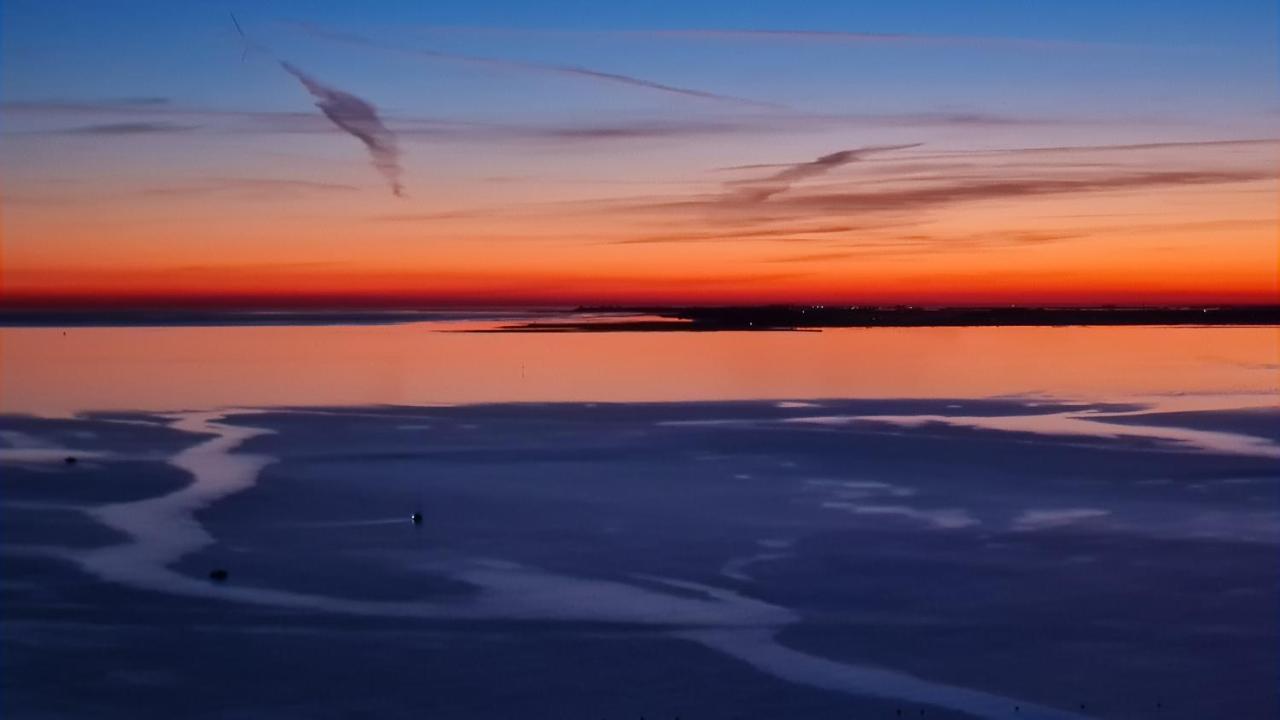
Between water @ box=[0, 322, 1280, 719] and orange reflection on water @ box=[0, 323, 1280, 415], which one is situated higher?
orange reflection on water @ box=[0, 323, 1280, 415]

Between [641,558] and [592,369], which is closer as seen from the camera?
[641,558]

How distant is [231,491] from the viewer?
12.8 meters

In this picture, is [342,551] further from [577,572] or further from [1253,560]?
[1253,560]

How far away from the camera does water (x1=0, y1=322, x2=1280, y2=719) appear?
7168 millimetres

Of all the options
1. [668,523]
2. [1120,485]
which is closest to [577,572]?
[668,523]

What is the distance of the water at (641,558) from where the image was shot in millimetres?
7168

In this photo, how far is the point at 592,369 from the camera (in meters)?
29.9

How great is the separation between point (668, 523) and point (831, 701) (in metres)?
4.47

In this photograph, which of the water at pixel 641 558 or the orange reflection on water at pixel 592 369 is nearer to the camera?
the water at pixel 641 558

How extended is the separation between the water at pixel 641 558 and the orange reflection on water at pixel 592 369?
1896 millimetres

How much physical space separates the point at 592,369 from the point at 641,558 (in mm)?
19982

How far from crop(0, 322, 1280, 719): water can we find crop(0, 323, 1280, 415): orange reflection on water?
190 cm

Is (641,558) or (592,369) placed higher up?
(592,369)

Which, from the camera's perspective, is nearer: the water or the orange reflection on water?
the water
